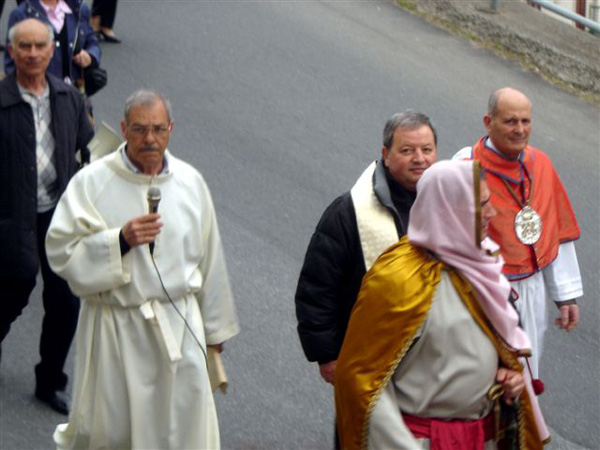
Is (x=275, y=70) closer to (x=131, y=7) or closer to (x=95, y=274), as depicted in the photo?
(x=131, y=7)

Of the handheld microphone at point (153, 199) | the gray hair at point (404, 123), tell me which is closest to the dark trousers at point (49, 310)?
the handheld microphone at point (153, 199)

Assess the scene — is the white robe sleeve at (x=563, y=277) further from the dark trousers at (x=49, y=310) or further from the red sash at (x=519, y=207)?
the dark trousers at (x=49, y=310)

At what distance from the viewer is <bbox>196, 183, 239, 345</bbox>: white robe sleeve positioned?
5672 mm

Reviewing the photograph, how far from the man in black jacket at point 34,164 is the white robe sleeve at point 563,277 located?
2.33 m

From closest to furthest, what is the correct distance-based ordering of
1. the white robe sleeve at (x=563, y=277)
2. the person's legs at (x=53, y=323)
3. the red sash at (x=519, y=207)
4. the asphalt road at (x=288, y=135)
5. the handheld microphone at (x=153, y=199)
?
1. the handheld microphone at (x=153, y=199)
2. the red sash at (x=519, y=207)
3. the white robe sleeve at (x=563, y=277)
4. the person's legs at (x=53, y=323)
5. the asphalt road at (x=288, y=135)

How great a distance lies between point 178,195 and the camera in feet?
18.2

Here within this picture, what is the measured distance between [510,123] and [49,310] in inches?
96.3

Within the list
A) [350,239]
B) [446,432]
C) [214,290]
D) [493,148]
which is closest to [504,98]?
[493,148]

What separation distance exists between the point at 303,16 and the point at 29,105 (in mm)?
6610

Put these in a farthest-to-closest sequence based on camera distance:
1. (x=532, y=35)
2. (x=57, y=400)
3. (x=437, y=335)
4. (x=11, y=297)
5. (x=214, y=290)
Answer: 1. (x=532, y=35)
2. (x=57, y=400)
3. (x=11, y=297)
4. (x=214, y=290)
5. (x=437, y=335)

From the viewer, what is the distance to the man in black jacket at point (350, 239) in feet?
17.4

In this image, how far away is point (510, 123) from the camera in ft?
20.3

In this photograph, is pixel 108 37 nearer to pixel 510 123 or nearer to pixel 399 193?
pixel 510 123

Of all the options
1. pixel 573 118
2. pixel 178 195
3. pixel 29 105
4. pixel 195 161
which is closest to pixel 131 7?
pixel 195 161
